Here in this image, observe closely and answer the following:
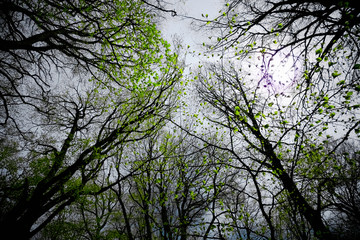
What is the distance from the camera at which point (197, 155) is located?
1038 centimetres

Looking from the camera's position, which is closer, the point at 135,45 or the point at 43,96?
the point at 135,45

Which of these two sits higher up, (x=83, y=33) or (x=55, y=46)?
(x=83, y=33)

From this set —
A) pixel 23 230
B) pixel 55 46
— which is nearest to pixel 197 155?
pixel 23 230

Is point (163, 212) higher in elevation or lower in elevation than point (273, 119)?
lower

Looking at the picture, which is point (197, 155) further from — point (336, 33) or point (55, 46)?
point (55, 46)

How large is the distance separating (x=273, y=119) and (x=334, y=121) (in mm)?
1197

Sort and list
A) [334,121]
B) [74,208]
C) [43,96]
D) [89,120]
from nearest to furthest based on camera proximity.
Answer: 1. [334,121]
2. [43,96]
3. [89,120]
4. [74,208]

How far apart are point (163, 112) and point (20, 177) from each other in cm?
1277

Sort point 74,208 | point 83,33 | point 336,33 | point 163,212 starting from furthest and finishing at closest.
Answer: point 74,208 → point 163,212 → point 83,33 → point 336,33

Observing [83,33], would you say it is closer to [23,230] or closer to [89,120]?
[89,120]

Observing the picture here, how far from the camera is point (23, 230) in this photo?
4.09m

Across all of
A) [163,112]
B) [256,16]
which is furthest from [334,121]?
[163,112]

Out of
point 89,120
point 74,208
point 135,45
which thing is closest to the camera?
point 135,45

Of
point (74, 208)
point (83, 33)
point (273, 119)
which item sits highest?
point (83, 33)
